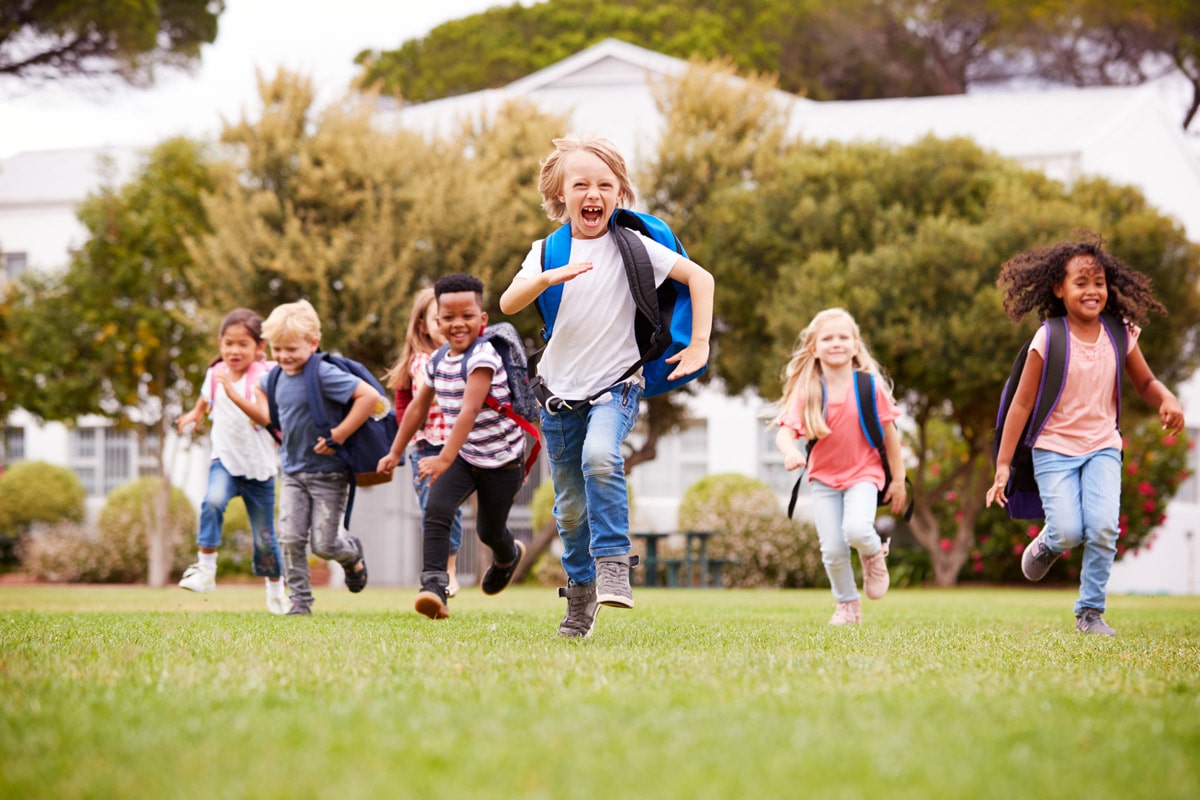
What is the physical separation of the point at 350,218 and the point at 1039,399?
12.6 meters

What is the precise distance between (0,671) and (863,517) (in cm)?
490

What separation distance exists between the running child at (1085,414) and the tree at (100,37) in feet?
57.0

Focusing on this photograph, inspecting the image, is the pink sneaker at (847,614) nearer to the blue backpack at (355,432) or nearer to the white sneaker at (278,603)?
the blue backpack at (355,432)

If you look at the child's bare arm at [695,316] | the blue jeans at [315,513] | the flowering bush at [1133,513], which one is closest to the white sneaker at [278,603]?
the blue jeans at [315,513]

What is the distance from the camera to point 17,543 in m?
24.4

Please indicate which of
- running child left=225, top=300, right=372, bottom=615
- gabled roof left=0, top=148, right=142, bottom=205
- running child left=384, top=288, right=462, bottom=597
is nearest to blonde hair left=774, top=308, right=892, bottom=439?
running child left=384, top=288, right=462, bottom=597

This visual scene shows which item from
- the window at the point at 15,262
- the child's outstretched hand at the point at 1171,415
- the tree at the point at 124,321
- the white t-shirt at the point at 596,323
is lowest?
the child's outstretched hand at the point at 1171,415

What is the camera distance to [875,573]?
319 inches

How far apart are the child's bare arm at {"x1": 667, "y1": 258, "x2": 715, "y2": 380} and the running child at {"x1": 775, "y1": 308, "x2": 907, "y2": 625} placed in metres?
2.27

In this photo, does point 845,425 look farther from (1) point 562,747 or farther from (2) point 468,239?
(2) point 468,239

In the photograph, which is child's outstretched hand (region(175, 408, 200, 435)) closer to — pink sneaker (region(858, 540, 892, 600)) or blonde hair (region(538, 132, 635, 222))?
blonde hair (region(538, 132, 635, 222))

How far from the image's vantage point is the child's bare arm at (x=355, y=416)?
8.02 metres

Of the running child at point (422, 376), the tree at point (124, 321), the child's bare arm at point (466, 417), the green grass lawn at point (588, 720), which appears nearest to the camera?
the green grass lawn at point (588, 720)

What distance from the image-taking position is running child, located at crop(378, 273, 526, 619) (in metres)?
6.68
